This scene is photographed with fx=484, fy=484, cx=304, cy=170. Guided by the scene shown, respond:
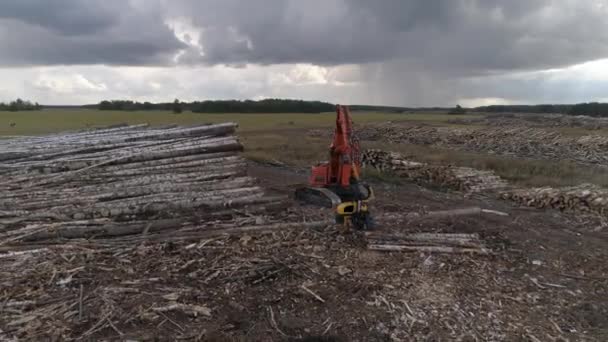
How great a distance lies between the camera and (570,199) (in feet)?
34.9

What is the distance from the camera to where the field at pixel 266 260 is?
16.6 feet

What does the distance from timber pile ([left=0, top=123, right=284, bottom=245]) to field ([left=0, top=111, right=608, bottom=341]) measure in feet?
0.12

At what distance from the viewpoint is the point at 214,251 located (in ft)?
22.5

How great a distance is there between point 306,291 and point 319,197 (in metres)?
3.70

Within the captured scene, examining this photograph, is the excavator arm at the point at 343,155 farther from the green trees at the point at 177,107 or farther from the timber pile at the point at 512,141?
the green trees at the point at 177,107

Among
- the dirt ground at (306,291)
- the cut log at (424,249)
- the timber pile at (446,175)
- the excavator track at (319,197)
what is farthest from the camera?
the timber pile at (446,175)

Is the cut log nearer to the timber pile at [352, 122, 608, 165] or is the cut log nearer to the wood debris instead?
the wood debris

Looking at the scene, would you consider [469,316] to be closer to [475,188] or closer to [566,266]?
[566,266]

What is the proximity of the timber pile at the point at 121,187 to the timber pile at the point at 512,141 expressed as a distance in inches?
590

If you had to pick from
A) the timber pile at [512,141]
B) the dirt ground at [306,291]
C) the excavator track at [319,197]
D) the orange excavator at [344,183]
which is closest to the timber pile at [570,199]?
the dirt ground at [306,291]

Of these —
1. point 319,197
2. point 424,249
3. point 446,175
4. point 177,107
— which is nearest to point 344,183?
point 319,197

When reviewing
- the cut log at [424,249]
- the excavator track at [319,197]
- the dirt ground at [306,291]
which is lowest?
the dirt ground at [306,291]

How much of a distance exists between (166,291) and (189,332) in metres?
1.00

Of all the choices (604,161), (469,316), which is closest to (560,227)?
(469,316)
